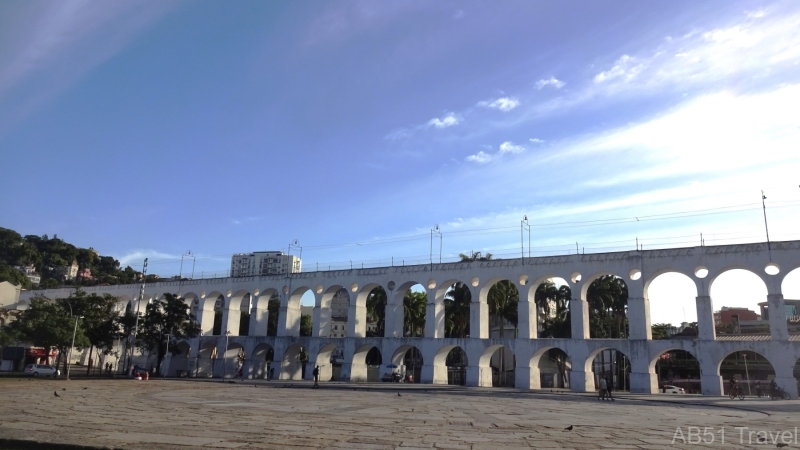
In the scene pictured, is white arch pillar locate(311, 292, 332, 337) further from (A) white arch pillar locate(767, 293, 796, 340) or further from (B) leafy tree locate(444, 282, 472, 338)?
(A) white arch pillar locate(767, 293, 796, 340)

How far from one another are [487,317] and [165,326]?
26.7 metres

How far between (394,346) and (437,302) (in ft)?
16.2

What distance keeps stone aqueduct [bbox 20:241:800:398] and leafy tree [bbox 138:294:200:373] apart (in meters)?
6.12

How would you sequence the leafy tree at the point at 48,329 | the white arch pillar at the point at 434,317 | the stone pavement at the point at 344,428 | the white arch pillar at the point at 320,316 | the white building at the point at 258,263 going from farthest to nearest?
the white building at the point at 258,263
the white arch pillar at the point at 320,316
the white arch pillar at the point at 434,317
the leafy tree at the point at 48,329
the stone pavement at the point at 344,428

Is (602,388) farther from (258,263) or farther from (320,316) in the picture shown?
(258,263)

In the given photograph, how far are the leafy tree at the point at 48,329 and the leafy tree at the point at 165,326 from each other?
14.8 ft

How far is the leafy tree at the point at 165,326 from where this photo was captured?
45875 mm

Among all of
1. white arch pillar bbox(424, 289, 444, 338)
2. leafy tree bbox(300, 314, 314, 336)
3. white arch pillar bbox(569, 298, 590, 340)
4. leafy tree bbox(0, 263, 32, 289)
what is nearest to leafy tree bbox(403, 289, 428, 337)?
white arch pillar bbox(424, 289, 444, 338)

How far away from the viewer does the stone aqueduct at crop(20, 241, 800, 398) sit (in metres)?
32.8

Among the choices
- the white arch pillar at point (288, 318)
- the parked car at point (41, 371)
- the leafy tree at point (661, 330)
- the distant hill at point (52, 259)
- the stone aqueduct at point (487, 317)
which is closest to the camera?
the stone aqueduct at point (487, 317)

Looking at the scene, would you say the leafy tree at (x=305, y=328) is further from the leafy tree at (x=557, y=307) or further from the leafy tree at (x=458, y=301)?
the leafy tree at (x=557, y=307)

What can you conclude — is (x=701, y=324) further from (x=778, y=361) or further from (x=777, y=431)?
(x=777, y=431)

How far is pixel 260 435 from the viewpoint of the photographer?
1073cm

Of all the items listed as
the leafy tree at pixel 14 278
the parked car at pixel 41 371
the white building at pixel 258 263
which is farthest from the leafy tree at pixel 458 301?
the white building at pixel 258 263
